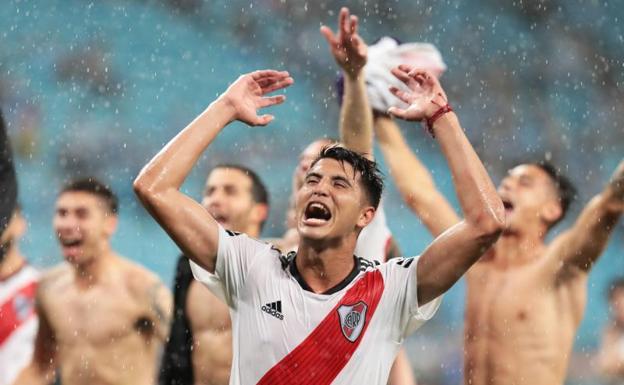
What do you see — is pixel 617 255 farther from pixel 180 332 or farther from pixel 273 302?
pixel 273 302

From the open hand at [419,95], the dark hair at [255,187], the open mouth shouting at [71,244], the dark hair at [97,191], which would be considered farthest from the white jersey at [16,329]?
the open hand at [419,95]

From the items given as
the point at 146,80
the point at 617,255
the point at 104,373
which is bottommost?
the point at 617,255

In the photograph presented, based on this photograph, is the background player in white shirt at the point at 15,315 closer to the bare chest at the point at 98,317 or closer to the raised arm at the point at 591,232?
the bare chest at the point at 98,317

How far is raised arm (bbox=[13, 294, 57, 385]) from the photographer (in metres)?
6.95

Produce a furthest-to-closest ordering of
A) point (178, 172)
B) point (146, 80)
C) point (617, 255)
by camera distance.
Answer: point (146, 80) → point (617, 255) → point (178, 172)

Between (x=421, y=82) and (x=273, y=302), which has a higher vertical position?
(x=421, y=82)

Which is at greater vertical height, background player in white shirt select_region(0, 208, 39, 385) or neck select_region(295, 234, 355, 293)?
background player in white shirt select_region(0, 208, 39, 385)

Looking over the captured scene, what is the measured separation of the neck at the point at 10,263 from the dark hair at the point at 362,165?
478cm

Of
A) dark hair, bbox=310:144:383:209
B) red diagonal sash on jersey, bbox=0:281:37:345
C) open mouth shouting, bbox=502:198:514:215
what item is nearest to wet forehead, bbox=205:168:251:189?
red diagonal sash on jersey, bbox=0:281:37:345

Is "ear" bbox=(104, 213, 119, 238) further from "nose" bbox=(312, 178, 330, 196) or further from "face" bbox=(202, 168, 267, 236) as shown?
"nose" bbox=(312, 178, 330, 196)

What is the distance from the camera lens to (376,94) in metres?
6.11

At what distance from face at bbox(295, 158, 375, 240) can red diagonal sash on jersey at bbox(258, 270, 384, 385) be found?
0.25 metres

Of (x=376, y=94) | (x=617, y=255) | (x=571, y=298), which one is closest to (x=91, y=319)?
(x=376, y=94)

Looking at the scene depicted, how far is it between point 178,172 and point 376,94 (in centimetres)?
299
